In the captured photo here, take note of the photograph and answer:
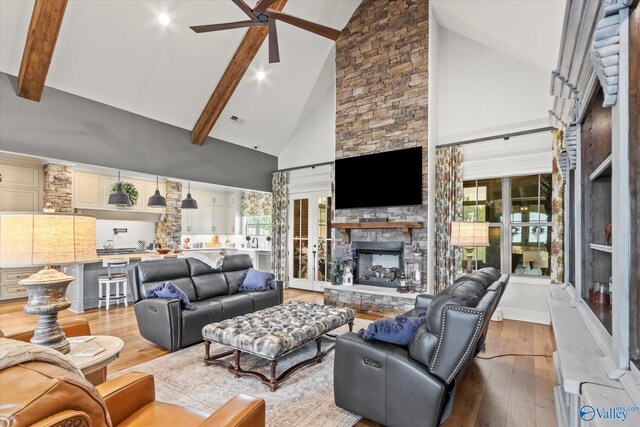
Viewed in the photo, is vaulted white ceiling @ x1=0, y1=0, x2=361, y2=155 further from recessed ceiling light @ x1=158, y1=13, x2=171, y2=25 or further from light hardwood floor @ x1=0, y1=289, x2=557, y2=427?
light hardwood floor @ x1=0, y1=289, x2=557, y2=427

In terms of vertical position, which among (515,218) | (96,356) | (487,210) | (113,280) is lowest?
(113,280)

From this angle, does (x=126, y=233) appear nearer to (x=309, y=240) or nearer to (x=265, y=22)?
(x=309, y=240)

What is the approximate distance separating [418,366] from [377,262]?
3879 mm

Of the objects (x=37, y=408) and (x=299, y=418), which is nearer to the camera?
(x=37, y=408)

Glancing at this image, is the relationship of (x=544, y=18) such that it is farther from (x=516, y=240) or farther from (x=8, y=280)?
(x=8, y=280)

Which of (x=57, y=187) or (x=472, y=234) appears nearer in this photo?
(x=472, y=234)

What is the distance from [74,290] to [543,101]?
815 cm

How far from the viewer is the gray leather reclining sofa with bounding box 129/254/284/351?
3.54 metres

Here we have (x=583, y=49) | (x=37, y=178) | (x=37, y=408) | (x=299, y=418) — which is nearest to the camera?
(x=37, y=408)

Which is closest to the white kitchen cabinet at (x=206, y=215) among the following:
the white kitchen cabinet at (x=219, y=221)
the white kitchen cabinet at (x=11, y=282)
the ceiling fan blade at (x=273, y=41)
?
the white kitchen cabinet at (x=219, y=221)

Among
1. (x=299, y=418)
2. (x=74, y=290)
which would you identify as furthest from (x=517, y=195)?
(x=74, y=290)

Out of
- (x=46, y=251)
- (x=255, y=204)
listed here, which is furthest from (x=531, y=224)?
(x=255, y=204)

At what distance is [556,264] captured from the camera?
4.45 m

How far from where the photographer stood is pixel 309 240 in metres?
7.35
